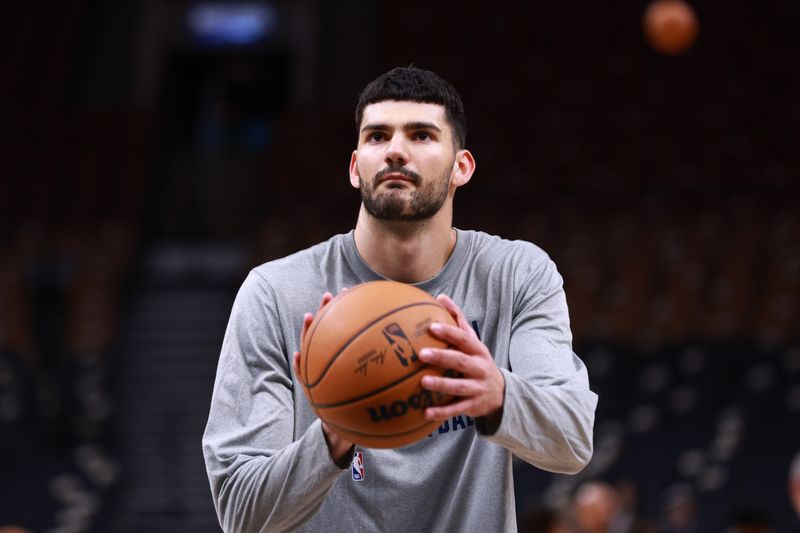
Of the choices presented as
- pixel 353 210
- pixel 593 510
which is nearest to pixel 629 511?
pixel 593 510

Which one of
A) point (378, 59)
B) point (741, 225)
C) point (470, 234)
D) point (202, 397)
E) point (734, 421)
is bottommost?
point (202, 397)

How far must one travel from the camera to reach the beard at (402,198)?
230 cm

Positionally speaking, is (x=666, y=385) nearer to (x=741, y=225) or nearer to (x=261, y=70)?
(x=741, y=225)

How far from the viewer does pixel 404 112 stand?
233 cm

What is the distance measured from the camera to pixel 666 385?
28.2ft

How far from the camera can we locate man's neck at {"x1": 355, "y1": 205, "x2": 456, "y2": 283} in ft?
7.82

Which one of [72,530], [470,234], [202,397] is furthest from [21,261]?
[470,234]

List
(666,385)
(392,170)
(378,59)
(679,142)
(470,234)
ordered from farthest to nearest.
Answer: (378,59) → (679,142) → (666,385) → (470,234) → (392,170)

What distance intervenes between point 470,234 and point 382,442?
0.69 meters

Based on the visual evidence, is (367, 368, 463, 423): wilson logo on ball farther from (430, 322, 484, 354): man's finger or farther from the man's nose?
the man's nose

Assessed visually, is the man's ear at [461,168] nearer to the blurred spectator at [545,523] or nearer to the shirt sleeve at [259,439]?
the shirt sleeve at [259,439]

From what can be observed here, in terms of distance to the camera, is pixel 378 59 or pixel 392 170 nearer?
pixel 392 170
